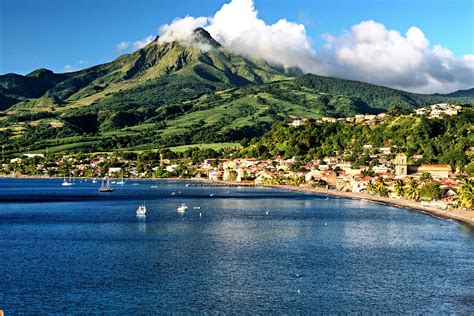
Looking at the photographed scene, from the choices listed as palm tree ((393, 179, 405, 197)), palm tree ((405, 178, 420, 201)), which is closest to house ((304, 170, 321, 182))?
palm tree ((393, 179, 405, 197))

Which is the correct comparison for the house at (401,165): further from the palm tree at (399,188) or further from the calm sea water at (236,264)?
the calm sea water at (236,264)

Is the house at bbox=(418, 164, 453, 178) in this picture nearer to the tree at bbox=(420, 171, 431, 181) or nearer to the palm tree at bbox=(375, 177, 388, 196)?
the tree at bbox=(420, 171, 431, 181)

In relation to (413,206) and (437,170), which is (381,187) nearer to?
(437,170)

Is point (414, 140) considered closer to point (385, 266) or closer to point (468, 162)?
point (468, 162)

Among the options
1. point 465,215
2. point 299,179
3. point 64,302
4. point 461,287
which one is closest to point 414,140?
point 299,179

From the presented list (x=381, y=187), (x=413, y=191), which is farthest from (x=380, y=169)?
(x=413, y=191)

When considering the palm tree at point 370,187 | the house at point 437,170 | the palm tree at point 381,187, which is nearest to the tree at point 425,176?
the house at point 437,170
